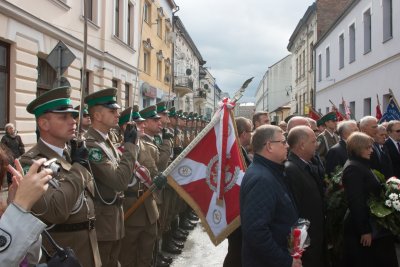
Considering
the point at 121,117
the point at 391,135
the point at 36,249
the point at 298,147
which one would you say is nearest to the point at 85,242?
the point at 36,249

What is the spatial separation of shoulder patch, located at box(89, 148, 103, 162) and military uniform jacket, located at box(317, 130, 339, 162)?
15.8 ft

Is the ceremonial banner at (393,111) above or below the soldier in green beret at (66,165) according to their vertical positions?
above

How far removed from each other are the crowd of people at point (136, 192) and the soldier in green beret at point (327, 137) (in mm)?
1623

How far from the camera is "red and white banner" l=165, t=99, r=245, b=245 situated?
14.0 ft

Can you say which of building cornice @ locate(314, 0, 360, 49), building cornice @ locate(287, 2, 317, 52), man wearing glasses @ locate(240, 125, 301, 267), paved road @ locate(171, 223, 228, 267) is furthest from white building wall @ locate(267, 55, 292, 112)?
man wearing glasses @ locate(240, 125, 301, 267)

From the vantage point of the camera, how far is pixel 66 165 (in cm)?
312

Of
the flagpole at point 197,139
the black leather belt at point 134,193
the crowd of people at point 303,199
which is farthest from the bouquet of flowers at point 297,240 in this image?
the black leather belt at point 134,193

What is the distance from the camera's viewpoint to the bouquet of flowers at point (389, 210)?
13.6ft

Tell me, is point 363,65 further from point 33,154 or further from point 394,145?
point 33,154

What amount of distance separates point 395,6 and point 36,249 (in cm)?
1482

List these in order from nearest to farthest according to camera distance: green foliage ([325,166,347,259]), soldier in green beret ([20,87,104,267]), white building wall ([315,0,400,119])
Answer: soldier in green beret ([20,87,104,267]) < green foliage ([325,166,347,259]) < white building wall ([315,0,400,119])

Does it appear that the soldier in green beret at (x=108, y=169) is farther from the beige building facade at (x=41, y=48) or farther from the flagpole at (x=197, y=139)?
the beige building facade at (x=41, y=48)

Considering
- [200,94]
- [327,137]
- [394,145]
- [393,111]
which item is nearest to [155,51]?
[393,111]

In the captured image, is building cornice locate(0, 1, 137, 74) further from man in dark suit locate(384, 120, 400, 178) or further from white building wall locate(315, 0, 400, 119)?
white building wall locate(315, 0, 400, 119)
